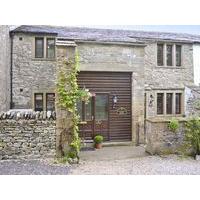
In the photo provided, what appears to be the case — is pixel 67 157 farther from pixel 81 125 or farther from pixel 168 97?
pixel 168 97

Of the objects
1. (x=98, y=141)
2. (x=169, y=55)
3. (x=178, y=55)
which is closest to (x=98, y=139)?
(x=98, y=141)

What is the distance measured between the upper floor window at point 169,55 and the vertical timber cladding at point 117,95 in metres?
3.58

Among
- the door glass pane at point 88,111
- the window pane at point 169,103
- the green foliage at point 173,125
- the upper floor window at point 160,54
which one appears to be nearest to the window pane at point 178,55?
the upper floor window at point 160,54

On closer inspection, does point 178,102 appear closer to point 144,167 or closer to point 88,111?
point 88,111

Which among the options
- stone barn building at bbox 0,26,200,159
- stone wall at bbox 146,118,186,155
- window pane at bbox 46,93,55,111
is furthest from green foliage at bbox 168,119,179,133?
window pane at bbox 46,93,55,111

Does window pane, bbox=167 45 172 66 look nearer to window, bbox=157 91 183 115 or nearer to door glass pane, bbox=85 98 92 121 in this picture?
window, bbox=157 91 183 115

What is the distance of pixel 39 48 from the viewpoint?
14.9 metres

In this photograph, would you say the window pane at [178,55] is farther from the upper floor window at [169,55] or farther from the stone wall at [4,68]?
the stone wall at [4,68]

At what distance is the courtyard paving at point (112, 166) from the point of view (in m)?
8.17

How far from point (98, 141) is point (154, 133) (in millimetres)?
2722

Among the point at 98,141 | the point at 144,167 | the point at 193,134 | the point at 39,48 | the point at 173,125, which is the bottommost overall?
the point at 144,167

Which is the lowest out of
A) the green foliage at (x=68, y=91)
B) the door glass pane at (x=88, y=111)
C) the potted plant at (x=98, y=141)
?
the potted plant at (x=98, y=141)

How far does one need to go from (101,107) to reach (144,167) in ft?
15.6

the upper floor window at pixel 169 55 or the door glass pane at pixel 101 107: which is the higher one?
the upper floor window at pixel 169 55
